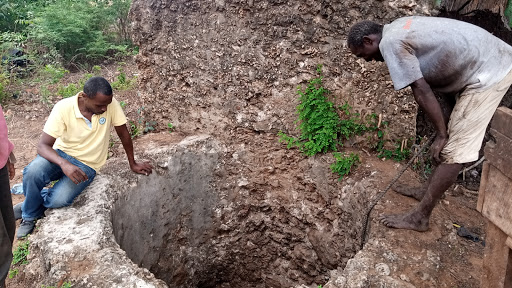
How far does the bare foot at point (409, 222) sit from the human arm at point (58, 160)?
2403 millimetres

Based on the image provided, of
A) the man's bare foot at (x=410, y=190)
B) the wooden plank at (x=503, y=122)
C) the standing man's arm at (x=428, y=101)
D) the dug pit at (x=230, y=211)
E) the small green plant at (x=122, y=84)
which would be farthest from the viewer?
the small green plant at (x=122, y=84)

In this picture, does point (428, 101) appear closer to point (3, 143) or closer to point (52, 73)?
point (3, 143)

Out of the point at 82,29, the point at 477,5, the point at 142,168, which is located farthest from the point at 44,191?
the point at 82,29

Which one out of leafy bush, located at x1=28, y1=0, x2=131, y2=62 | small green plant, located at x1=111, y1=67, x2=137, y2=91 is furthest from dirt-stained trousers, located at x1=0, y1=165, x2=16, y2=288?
leafy bush, located at x1=28, y1=0, x2=131, y2=62

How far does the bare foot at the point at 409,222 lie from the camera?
117 inches

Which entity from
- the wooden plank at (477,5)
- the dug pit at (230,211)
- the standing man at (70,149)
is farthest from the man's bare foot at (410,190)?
the standing man at (70,149)

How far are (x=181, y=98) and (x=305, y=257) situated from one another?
230 centimetres

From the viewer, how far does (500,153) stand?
1714mm

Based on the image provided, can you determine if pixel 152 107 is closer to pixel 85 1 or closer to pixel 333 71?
pixel 333 71

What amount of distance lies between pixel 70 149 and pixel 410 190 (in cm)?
291

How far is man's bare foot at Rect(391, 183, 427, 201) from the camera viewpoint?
333 centimetres

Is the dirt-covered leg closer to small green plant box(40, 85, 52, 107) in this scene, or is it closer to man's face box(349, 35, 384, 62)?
man's face box(349, 35, 384, 62)

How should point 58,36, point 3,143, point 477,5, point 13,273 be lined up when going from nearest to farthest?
point 3,143, point 13,273, point 477,5, point 58,36

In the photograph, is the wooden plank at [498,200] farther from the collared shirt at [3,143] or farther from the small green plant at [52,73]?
the small green plant at [52,73]
